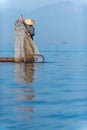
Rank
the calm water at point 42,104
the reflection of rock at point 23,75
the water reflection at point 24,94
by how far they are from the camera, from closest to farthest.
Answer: the calm water at point 42,104
the water reflection at point 24,94
the reflection of rock at point 23,75

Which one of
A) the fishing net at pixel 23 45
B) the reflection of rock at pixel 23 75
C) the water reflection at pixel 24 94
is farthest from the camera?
the fishing net at pixel 23 45

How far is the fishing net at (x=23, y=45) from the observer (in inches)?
974

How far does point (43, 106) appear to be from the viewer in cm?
1111

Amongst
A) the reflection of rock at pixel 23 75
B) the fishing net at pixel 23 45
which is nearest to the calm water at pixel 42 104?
the reflection of rock at pixel 23 75

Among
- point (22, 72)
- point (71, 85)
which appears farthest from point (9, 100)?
point (22, 72)

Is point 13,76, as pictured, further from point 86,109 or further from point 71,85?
point 86,109

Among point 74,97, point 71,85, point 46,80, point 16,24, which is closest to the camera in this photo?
point 74,97

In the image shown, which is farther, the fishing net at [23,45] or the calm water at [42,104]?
the fishing net at [23,45]

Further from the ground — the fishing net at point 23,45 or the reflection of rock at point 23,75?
the fishing net at point 23,45

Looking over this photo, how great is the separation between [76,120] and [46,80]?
303 inches

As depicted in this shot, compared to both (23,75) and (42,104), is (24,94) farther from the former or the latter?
(23,75)

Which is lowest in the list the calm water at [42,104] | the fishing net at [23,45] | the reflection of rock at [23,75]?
the calm water at [42,104]

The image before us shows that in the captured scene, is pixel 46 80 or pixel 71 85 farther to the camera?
pixel 46 80

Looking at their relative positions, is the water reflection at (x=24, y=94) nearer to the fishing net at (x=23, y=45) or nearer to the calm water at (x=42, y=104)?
the calm water at (x=42, y=104)
